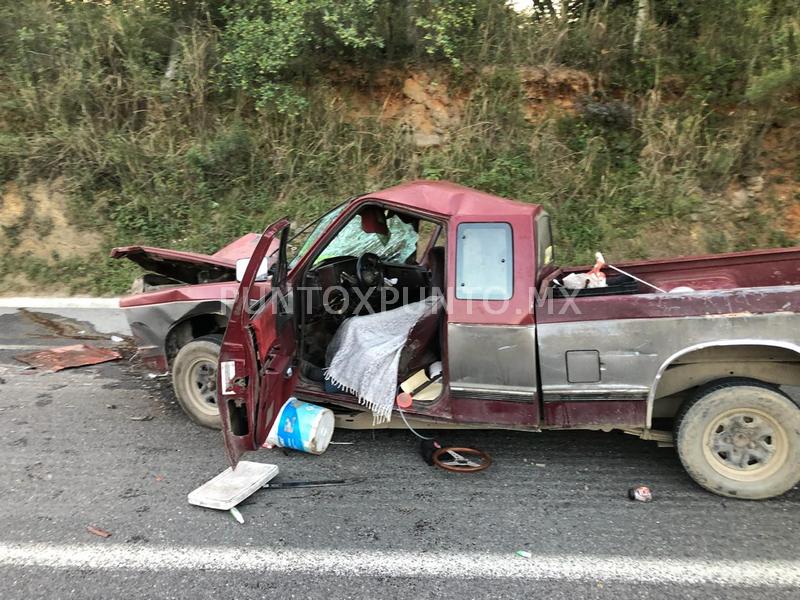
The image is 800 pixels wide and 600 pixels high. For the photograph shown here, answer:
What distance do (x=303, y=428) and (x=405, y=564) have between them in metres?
1.29

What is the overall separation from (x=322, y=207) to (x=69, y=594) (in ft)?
22.9

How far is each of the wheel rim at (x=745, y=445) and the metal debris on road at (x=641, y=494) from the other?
1.29 ft

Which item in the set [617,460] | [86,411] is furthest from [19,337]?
[617,460]

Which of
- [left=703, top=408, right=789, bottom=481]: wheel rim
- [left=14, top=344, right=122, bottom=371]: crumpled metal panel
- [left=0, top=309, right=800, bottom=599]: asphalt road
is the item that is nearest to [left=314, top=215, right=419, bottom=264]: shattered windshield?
[left=0, top=309, right=800, bottom=599]: asphalt road

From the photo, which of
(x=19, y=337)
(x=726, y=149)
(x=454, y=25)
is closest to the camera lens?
(x=19, y=337)

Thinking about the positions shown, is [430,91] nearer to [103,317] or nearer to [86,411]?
[103,317]

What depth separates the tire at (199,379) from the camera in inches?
175

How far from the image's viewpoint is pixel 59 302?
8078 mm

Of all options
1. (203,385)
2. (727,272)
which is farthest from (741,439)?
(203,385)

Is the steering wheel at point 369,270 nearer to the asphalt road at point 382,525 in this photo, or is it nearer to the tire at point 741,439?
the asphalt road at point 382,525

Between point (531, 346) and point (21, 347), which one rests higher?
point (531, 346)

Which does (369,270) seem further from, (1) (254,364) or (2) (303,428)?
(1) (254,364)

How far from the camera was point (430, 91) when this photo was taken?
32.0 feet

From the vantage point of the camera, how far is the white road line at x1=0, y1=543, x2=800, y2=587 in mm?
2824
